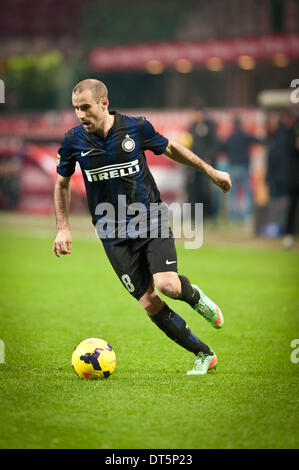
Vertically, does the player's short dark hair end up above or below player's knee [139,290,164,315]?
above

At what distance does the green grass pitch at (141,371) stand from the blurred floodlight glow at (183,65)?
71.9 feet

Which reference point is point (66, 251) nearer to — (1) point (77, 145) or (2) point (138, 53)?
(1) point (77, 145)

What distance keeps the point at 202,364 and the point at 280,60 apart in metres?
27.1

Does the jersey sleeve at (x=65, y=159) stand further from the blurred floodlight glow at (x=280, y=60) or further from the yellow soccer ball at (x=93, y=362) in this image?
the blurred floodlight glow at (x=280, y=60)

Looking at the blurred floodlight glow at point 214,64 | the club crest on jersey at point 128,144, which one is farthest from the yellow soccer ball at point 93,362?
the blurred floodlight glow at point 214,64

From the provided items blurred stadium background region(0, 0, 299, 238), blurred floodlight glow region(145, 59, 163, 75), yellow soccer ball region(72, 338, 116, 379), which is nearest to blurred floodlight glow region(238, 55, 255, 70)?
blurred stadium background region(0, 0, 299, 238)

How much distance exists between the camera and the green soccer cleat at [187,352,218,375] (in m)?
5.80

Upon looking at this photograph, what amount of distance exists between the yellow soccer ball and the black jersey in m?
0.80

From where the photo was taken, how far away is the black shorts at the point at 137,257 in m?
5.68

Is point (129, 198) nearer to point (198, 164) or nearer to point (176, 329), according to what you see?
point (198, 164)

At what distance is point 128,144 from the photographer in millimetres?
5711

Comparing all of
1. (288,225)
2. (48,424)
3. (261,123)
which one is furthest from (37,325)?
(261,123)

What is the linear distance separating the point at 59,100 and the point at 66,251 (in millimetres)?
30542

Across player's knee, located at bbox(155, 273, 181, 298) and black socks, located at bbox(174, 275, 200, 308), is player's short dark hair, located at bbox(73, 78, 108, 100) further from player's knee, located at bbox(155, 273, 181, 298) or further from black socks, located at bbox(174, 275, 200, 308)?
black socks, located at bbox(174, 275, 200, 308)
